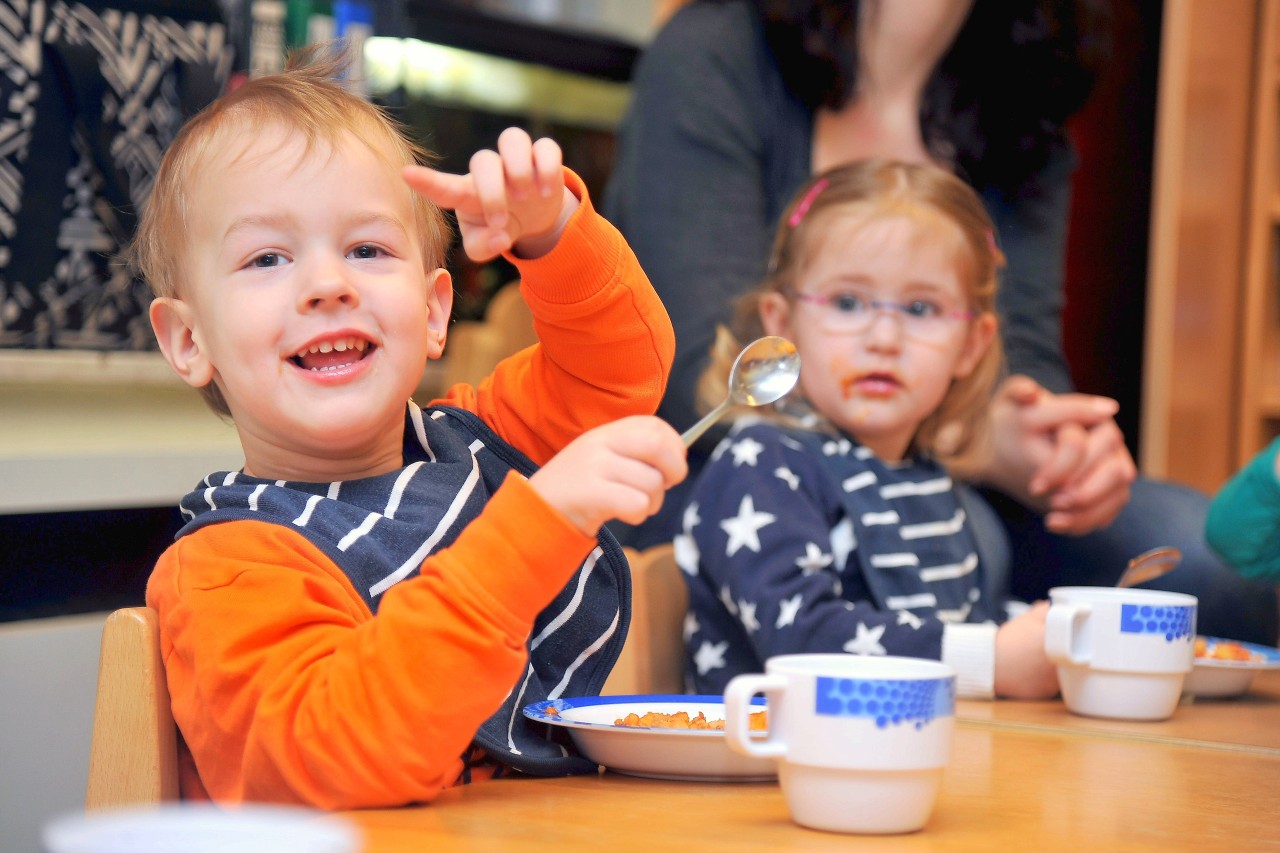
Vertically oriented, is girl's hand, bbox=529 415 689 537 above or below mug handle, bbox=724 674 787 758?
above

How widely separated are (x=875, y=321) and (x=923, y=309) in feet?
0.19

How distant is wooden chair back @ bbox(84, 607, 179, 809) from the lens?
0.71 meters

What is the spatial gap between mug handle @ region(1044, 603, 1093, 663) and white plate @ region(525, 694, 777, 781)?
27 cm

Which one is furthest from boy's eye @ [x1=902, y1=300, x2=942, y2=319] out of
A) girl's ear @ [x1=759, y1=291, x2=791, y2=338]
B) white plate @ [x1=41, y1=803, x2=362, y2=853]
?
white plate @ [x1=41, y1=803, x2=362, y2=853]

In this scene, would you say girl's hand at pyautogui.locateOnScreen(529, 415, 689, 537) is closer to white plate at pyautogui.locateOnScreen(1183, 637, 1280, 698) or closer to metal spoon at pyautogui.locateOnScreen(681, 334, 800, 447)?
metal spoon at pyautogui.locateOnScreen(681, 334, 800, 447)

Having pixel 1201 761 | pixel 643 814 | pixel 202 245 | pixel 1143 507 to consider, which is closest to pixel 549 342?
pixel 202 245

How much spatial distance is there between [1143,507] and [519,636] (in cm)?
106

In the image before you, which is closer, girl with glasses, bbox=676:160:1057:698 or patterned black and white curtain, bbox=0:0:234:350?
girl with glasses, bbox=676:160:1057:698

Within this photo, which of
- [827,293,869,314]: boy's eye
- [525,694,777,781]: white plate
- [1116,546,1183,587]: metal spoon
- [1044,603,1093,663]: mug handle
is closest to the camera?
[525,694,777,781]: white plate

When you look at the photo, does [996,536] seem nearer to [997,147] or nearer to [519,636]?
[997,147]

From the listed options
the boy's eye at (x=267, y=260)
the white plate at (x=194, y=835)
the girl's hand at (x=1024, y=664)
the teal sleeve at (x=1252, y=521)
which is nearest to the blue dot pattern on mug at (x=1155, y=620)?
the girl's hand at (x=1024, y=664)

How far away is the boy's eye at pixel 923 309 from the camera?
4.29 ft

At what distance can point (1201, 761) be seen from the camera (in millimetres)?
825

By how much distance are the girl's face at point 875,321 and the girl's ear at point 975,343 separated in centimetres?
6
